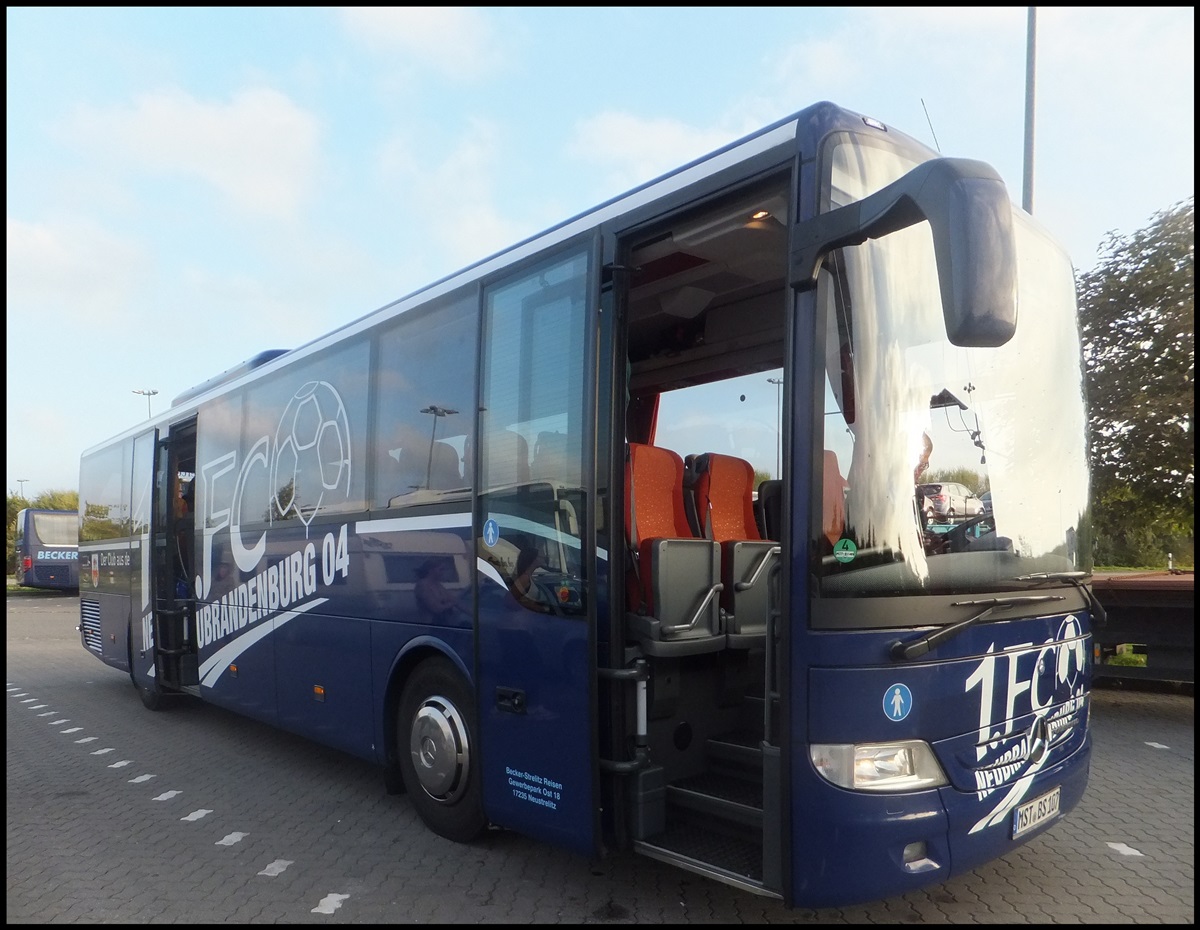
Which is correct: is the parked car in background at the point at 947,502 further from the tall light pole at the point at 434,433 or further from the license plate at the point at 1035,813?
the tall light pole at the point at 434,433

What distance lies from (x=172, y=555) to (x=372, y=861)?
5.49 meters

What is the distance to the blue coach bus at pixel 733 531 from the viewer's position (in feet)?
10.6

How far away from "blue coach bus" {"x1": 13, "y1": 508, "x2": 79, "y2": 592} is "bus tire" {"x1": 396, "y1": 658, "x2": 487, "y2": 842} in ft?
109

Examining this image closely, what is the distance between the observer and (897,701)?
10.6ft

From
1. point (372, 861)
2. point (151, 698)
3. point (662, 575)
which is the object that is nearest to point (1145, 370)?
point (662, 575)

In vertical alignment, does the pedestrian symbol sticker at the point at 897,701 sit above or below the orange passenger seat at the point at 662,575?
below

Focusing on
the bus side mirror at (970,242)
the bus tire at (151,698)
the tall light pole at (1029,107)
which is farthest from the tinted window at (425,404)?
the tall light pole at (1029,107)

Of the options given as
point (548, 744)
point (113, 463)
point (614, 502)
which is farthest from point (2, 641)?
point (113, 463)

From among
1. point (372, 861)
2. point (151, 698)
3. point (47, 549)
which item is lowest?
point (151, 698)

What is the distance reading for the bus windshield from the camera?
3.29 meters

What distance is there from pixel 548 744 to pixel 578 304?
2.04 metres

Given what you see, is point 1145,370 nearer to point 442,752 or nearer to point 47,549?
point 442,752

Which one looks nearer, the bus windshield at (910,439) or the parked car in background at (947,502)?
the bus windshield at (910,439)

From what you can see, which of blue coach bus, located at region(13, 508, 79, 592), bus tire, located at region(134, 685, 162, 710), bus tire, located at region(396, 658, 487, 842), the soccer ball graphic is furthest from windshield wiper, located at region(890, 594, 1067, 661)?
blue coach bus, located at region(13, 508, 79, 592)
